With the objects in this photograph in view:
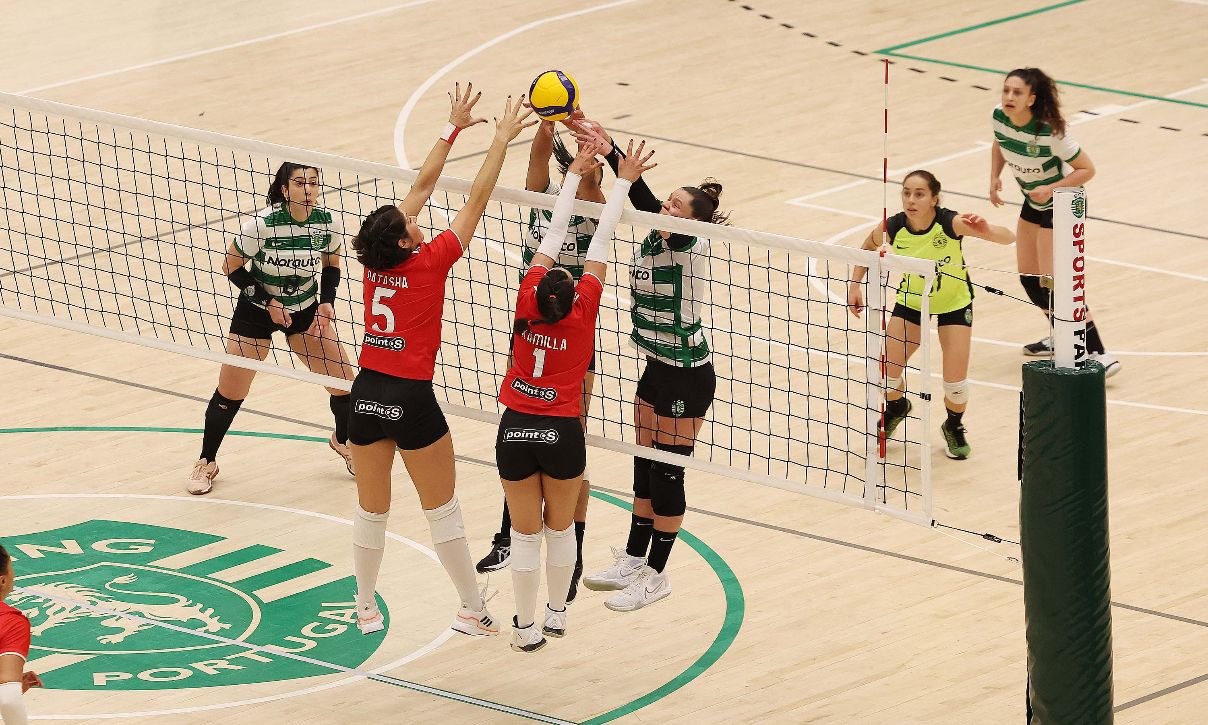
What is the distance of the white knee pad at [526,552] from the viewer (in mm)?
8875

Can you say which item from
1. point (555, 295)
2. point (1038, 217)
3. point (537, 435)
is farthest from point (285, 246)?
point (1038, 217)

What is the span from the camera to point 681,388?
9383 millimetres

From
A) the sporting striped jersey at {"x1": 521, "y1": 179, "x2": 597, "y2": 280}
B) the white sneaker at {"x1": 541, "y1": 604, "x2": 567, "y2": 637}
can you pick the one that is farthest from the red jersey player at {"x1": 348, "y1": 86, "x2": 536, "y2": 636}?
the sporting striped jersey at {"x1": 521, "y1": 179, "x2": 597, "y2": 280}

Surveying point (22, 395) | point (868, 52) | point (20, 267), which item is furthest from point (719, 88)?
point (22, 395)

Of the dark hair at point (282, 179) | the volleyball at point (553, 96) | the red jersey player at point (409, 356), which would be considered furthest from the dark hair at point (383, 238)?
the dark hair at point (282, 179)

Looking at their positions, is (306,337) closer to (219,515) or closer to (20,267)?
(219,515)

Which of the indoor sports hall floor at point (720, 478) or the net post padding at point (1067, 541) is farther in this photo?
the indoor sports hall floor at point (720, 478)

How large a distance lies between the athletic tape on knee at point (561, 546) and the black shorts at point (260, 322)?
9.72 feet

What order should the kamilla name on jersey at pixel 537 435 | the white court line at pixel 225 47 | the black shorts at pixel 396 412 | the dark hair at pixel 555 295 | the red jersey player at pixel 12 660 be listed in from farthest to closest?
1. the white court line at pixel 225 47
2. the black shorts at pixel 396 412
3. the kamilla name on jersey at pixel 537 435
4. the dark hair at pixel 555 295
5. the red jersey player at pixel 12 660

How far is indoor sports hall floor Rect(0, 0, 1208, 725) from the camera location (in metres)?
9.29

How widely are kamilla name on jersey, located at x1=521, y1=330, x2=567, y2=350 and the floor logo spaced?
2039 millimetres

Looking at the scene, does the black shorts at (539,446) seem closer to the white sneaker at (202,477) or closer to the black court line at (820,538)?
the black court line at (820,538)

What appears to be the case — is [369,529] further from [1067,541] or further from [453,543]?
[1067,541]

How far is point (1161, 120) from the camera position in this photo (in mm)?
18703
